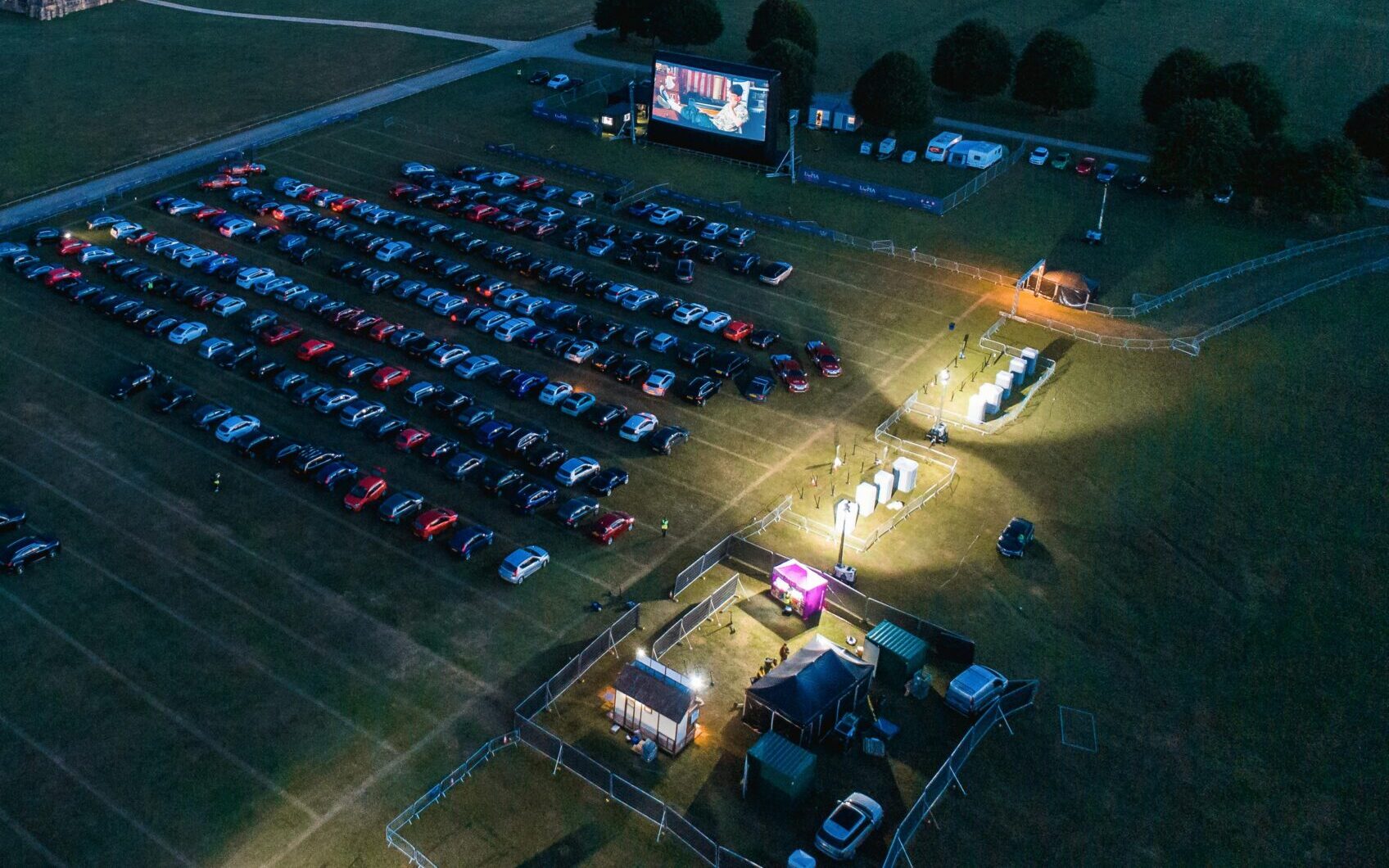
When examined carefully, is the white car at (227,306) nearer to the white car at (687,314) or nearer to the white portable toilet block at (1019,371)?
the white car at (687,314)

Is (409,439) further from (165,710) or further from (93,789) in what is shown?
(93,789)

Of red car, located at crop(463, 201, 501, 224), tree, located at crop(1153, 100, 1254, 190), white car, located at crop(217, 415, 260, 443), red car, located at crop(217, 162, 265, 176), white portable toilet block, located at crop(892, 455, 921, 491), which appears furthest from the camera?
red car, located at crop(217, 162, 265, 176)


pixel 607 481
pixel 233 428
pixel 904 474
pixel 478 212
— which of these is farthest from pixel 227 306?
pixel 904 474

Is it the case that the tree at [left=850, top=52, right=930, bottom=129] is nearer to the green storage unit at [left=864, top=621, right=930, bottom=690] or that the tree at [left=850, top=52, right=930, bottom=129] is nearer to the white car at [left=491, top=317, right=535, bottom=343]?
the white car at [left=491, top=317, right=535, bottom=343]

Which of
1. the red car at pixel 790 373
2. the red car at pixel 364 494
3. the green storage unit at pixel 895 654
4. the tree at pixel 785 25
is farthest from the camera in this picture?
the tree at pixel 785 25

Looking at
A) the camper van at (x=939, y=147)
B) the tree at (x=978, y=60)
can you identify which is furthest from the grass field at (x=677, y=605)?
the tree at (x=978, y=60)

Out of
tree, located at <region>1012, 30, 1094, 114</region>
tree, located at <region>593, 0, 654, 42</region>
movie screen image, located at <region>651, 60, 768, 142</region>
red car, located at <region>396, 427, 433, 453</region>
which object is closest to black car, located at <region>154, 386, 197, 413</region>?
red car, located at <region>396, 427, 433, 453</region>
